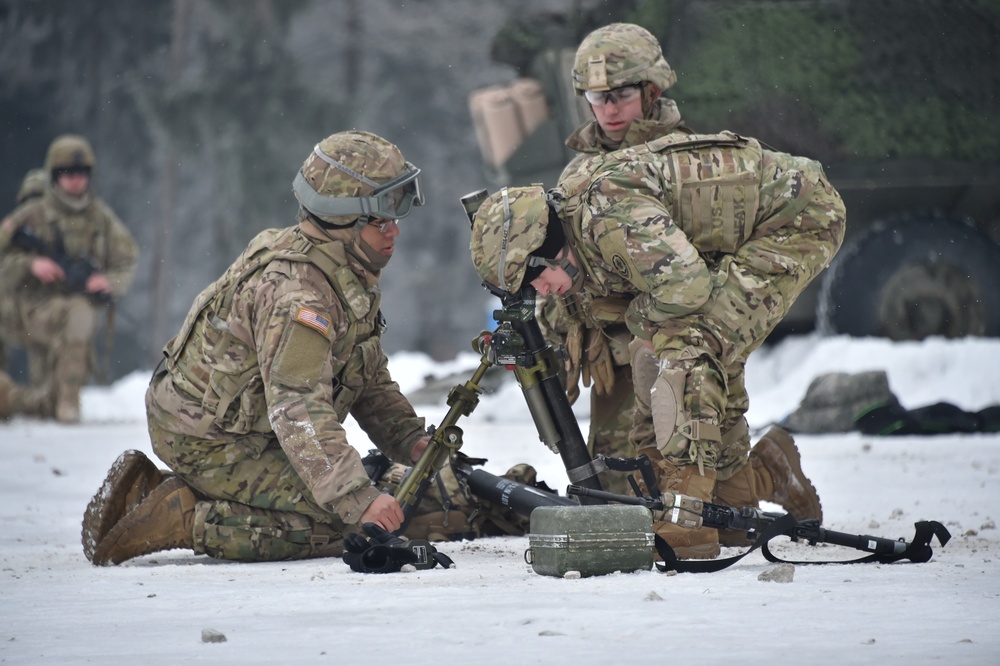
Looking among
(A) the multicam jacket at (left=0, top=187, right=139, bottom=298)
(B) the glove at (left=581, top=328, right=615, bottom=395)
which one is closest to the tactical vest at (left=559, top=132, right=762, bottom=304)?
(B) the glove at (left=581, top=328, right=615, bottom=395)

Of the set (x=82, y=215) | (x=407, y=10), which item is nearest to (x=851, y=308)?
(x=82, y=215)

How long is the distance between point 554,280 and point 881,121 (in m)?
6.30

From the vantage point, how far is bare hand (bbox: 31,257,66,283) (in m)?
10.9

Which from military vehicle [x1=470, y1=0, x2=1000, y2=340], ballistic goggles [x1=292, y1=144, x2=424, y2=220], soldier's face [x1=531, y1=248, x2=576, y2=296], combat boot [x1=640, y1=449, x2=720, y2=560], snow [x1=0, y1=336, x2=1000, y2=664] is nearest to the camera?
snow [x1=0, y1=336, x2=1000, y2=664]

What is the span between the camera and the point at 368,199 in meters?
4.37

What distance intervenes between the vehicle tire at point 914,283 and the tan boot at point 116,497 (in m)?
6.44

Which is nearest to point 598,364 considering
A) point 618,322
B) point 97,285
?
point 618,322

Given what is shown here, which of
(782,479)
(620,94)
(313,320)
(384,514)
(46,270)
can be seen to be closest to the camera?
(384,514)

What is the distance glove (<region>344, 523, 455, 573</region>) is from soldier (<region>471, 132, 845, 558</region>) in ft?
2.16

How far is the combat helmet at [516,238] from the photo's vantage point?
4.14 m

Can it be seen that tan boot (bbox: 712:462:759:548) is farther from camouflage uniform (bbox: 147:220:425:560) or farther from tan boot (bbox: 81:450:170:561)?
tan boot (bbox: 81:450:170:561)

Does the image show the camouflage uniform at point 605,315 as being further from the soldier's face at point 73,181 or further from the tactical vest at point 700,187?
the soldier's face at point 73,181

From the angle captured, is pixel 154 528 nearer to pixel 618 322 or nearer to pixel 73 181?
pixel 618 322

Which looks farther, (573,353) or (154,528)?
(573,353)
